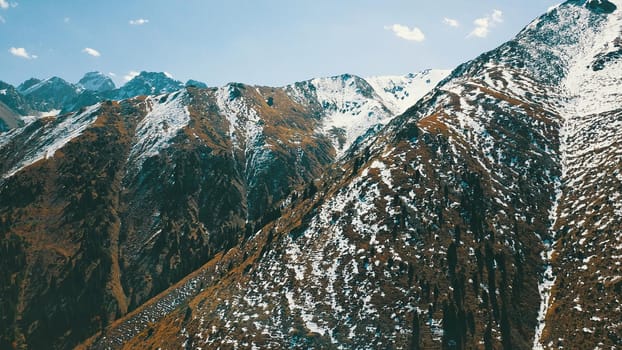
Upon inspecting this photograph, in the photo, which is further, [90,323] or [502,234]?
[90,323]

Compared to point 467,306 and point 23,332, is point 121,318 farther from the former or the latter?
point 467,306

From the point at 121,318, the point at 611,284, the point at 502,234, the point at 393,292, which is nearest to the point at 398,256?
the point at 393,292

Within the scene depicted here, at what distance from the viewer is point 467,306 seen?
10425cm

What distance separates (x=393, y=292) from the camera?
110 m

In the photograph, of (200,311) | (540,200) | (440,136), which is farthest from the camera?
(440,136)

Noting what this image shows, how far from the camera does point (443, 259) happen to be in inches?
4604

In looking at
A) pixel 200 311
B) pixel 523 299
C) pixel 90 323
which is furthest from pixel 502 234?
pixel 90 323

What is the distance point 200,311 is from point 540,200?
11217 centimetres

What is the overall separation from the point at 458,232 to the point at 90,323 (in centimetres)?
16353

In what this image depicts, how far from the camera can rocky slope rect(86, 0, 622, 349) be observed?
100 m

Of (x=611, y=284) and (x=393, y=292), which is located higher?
(x=611, y=284)

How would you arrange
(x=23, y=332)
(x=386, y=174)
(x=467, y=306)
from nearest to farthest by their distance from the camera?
(x=467, y=306) < (x=386, y=174) < (x=23, y=332)

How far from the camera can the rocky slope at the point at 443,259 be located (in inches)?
3944

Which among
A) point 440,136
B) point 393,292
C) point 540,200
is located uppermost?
point 440,136
